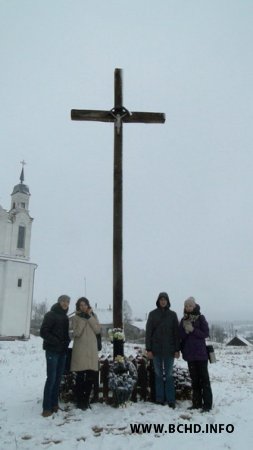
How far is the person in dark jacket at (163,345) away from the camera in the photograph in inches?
267

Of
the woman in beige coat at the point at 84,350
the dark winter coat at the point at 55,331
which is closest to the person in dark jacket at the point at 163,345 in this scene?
the woman in beige coat at the point at 84,350

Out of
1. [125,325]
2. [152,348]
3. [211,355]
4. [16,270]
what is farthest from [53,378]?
[125,325]

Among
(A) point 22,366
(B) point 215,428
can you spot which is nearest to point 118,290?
(B) point 215,428

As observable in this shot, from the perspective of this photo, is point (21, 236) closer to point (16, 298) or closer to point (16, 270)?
point (16, 270)

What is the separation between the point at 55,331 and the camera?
21.9 feet

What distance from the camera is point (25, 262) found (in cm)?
3366

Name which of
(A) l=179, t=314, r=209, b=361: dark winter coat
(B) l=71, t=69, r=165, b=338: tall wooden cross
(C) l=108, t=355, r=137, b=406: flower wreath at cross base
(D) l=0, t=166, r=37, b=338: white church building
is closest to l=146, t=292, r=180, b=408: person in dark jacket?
(A) l=179, t=314, r=209, b=361: dark winter coat

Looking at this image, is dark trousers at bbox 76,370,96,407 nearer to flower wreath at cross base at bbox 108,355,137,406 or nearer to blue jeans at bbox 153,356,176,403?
flower wreath at cross base at bbox 108,355,137,406

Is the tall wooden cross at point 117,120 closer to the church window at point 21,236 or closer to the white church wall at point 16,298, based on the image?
the white church wall at point 16,298

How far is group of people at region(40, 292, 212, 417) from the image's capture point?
21.5 ft

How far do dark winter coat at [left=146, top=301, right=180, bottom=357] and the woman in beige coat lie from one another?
3.42ft

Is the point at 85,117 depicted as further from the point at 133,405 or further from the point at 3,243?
the point at 3,243

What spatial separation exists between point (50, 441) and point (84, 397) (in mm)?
1518

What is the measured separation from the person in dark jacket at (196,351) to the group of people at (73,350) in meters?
1.69
